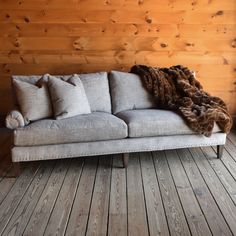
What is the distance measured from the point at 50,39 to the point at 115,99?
117 centimetres

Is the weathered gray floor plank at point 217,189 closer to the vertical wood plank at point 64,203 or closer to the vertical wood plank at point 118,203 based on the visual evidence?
the vertical wood plank at point 118,203

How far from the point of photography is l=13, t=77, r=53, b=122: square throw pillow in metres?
2.92

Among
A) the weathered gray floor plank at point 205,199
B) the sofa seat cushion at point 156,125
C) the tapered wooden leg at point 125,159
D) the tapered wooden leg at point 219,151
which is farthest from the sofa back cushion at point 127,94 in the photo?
the tapered wooden leg at point 219,151

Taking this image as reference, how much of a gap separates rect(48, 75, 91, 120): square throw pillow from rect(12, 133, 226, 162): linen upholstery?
322 millimetres

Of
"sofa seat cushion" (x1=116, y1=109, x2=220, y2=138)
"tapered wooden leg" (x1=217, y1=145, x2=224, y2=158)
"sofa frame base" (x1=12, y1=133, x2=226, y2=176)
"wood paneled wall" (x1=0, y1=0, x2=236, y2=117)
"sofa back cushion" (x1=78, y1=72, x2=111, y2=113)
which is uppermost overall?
"wood paneled wall" (x1=0, y1=0, x2=236, y2=117)

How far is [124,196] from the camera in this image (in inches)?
97.4

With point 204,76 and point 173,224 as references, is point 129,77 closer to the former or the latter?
point 204,76

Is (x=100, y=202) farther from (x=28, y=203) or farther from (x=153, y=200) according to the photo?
(x=28, y=203)

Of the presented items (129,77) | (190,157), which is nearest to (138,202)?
(190,157)

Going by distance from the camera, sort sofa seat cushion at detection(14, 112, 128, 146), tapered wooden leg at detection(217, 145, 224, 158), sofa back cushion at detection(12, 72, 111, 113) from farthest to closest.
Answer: sofa back cushion at detection(12, 72, 111, 113), tapered wooden leg at detection(217, 145, 224, 158), sofa seat cushion at detection(14, 112, 128, 146)

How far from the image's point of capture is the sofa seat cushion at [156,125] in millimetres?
2908

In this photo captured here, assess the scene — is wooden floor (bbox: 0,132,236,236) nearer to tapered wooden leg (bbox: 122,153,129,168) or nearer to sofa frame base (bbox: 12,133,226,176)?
tapered wooden leg (bbox: 122,153,129,168)

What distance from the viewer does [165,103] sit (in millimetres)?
3328

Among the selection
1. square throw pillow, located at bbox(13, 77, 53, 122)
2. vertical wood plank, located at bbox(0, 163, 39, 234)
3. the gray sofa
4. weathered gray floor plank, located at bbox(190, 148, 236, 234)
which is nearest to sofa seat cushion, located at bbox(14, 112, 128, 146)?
the gray sofa
